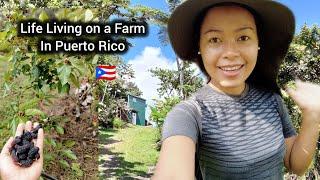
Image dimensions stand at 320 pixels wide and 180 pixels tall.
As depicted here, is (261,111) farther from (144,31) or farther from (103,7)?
(103,7)

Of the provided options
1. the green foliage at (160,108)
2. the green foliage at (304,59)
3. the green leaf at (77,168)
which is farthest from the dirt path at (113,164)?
the green leaf at (77,168)

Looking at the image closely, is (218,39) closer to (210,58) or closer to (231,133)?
(210,58)

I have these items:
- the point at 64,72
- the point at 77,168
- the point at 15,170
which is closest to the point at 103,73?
the point at 77,168

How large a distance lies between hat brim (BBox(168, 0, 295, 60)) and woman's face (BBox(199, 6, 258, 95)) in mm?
40

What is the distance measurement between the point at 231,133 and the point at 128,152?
32.0 ft

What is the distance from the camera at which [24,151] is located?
143 centimetres

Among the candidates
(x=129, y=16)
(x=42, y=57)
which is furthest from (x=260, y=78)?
(x=129, y=16)

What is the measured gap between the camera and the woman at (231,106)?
4.30 ft

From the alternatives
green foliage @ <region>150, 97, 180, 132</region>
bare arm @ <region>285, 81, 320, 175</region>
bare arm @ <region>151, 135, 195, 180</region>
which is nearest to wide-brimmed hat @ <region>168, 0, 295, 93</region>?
bare arm @ <region>285, 81, 320, 175</region>

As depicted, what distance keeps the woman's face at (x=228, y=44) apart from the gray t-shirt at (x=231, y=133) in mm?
85

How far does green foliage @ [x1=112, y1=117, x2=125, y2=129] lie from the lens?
10.9 metres

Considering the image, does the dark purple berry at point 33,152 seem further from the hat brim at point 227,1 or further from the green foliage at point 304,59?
the green foliage at point 304,59

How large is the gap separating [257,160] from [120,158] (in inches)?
350

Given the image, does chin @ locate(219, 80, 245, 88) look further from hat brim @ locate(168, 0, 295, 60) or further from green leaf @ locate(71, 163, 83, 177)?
green leaf @ locate(71, 163, 83, 177)
